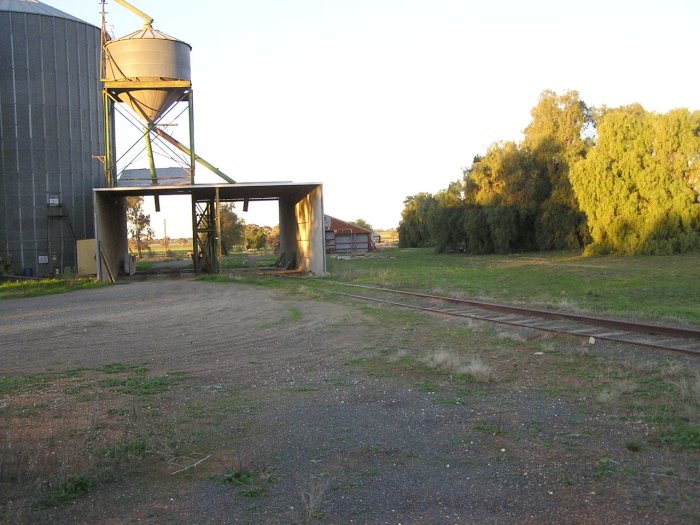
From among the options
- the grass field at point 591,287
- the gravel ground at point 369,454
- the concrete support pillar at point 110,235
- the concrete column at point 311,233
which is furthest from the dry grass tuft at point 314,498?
the concrete support pillar at point 110,235

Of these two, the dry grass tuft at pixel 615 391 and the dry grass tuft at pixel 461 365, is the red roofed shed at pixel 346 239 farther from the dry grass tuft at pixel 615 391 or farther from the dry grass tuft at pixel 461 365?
the dry grass tuft at pixel 615 391

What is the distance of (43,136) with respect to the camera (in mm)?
35906

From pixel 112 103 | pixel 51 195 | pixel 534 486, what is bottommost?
pixel 534 486

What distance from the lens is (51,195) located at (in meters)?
36.0

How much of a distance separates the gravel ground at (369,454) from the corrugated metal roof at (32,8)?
32682 millimetres

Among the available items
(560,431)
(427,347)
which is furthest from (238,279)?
(560,431)

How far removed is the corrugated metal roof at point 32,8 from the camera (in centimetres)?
3550

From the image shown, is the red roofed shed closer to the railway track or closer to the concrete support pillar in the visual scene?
the concrete support pillar

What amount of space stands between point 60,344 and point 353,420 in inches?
295

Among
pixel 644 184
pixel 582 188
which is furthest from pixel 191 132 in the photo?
pixel 644 184

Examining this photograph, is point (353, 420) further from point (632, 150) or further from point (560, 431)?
point (632, 150)

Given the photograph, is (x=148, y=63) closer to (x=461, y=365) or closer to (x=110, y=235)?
(x=110, y=235)

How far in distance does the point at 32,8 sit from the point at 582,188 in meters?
37.1

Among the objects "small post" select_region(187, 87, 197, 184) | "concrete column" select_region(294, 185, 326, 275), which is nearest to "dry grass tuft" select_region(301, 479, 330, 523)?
"concrete column" select_region(294, 185, 326, 275)
